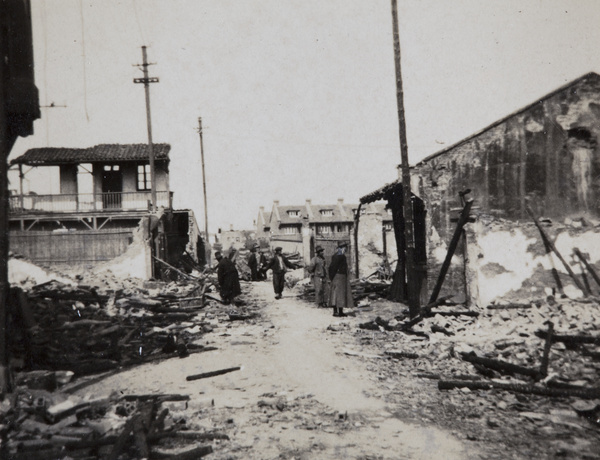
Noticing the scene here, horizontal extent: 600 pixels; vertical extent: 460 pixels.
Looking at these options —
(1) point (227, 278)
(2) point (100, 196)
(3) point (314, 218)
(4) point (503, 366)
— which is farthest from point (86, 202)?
(3) point (314, 218)

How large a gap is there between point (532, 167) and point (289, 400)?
949cm

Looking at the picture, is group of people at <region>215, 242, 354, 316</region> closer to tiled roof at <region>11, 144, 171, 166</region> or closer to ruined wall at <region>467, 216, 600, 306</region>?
ruined wall at <region>467, 216, 600, 306</region>

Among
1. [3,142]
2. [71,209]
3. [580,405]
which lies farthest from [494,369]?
[71,209]

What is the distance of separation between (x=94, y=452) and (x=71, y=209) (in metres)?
24.7

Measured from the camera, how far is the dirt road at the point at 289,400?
3.89 m

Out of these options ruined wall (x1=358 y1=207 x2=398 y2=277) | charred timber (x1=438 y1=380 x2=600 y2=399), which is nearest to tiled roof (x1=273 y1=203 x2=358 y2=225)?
ruined wall (x1=358 y1=207 x2=398 y2=277)

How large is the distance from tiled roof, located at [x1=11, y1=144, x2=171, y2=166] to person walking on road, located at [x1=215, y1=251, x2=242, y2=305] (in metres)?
14.6

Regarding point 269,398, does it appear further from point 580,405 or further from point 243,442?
point 580,405

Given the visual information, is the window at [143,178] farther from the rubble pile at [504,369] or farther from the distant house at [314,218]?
the distant house at [314,218]

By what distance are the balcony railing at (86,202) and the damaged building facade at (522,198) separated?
19.0 m

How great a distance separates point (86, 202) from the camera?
84.8 ft

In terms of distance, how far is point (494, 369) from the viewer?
20.4ft

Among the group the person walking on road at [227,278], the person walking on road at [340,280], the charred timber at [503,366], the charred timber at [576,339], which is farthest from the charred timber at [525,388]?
the person walking on road at [227,278]

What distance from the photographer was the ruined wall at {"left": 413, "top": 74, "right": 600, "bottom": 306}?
37.1 ft
